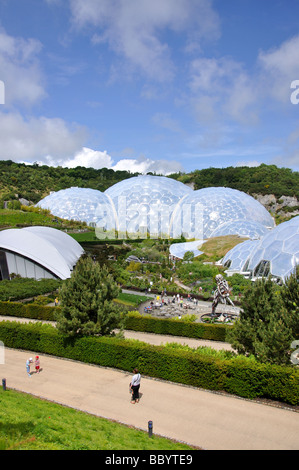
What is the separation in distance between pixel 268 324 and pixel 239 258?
20725mm

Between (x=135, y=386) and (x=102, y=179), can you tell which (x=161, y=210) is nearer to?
(x=135, y=386)

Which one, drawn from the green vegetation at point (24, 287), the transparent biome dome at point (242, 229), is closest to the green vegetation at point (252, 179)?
the transparent biome dome at point (242, 229)

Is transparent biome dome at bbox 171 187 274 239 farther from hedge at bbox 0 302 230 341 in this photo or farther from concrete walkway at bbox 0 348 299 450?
concrete walkway at bbox 0 348 299 450

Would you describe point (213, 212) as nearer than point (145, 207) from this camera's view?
Yes

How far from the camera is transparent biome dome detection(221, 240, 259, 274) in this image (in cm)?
3123

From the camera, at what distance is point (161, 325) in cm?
1847

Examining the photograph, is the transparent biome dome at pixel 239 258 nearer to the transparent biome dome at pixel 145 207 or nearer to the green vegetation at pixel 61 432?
the transparent biome dome at pixel 145 207

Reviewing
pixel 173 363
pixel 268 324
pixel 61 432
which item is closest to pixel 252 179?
pixel 268 324

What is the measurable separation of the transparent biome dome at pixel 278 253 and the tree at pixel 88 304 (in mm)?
16381

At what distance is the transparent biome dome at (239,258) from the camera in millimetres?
31234

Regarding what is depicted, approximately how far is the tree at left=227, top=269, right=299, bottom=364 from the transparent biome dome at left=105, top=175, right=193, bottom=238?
37.4 m

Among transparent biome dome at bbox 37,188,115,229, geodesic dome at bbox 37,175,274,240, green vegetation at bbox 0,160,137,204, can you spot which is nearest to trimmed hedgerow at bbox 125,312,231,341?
geodesic dome at bbox 37,175,274,240

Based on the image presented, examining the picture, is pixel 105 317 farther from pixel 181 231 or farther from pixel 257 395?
pixel 181 231

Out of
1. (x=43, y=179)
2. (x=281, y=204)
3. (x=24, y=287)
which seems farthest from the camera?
(x=43, y=179)
